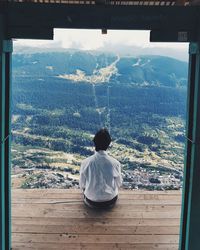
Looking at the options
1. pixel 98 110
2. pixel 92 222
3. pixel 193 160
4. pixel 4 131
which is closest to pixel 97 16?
pixel 4 131

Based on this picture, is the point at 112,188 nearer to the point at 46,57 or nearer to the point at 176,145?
the point at 176,145

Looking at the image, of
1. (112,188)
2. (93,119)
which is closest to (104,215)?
(112,188)

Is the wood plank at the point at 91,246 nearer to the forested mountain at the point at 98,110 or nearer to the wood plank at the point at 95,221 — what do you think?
the wood plank at the point at 95,221

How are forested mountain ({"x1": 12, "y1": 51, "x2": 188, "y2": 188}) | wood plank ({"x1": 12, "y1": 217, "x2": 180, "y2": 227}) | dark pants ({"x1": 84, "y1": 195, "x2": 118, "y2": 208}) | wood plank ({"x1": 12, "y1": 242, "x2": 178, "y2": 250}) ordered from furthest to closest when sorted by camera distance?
1. forested mountain ({"x1": 12, "y1": 51, "x2": 188, "y2": 188})
2. dark pants ({"x1": 84, "y1": 195, "x2": 118, "y2": 208})
3. wood plank ({"x1": 12, "y1": 217, "x2": 180, "y2": 227})
4. wood plank ({"x1": 12, "y1": 242, "x2": 178, "y2": 250})

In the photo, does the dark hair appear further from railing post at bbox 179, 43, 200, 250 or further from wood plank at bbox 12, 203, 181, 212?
railing post at bbox 179, 43, 200, 250

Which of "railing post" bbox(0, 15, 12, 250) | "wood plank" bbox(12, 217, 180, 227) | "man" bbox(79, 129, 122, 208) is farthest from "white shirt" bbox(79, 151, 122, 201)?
"railing post" bbox(0, 15, 12, 250)
